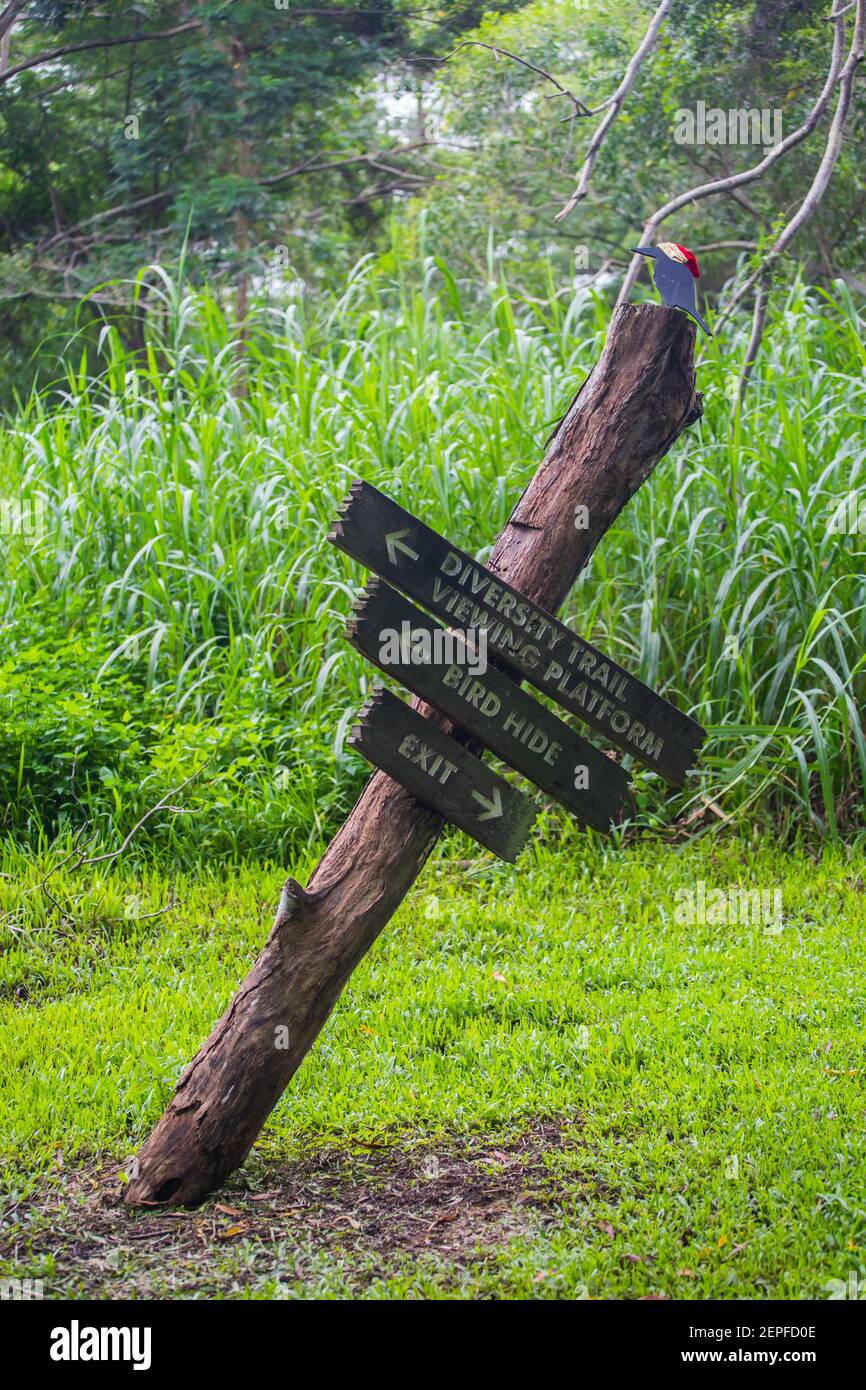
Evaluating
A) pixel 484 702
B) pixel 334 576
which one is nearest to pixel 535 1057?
pixel 484 702

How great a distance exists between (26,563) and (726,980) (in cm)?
421

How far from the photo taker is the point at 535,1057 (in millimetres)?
3938

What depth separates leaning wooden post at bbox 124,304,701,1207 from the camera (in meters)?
3.07

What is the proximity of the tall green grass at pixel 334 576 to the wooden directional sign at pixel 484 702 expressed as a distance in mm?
2515

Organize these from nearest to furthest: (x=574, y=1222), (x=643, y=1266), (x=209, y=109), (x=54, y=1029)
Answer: (x=643, y=1266)
(x=574, y=1222)
(x=54, y=1029)
(x=209, y=109)

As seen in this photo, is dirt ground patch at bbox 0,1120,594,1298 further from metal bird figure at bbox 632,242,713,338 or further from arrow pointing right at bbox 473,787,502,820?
metal bird figure at bbox 632,242,713,338

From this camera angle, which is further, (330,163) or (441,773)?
(330,163)

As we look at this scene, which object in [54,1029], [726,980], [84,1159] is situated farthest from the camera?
[726,980]

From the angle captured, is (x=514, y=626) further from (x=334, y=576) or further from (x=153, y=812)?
(x=334, y=576)

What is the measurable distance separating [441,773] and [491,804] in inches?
6.0

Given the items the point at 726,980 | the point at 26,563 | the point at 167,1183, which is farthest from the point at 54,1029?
the point at 26,563

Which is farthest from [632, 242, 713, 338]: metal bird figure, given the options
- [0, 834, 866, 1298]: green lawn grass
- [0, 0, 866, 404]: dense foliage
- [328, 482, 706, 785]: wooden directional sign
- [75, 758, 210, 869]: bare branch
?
[0, 0, 866, 404]: dense foliage

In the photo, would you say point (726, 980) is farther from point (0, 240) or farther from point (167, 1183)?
point (0, 240)

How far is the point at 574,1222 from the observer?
3096mm
